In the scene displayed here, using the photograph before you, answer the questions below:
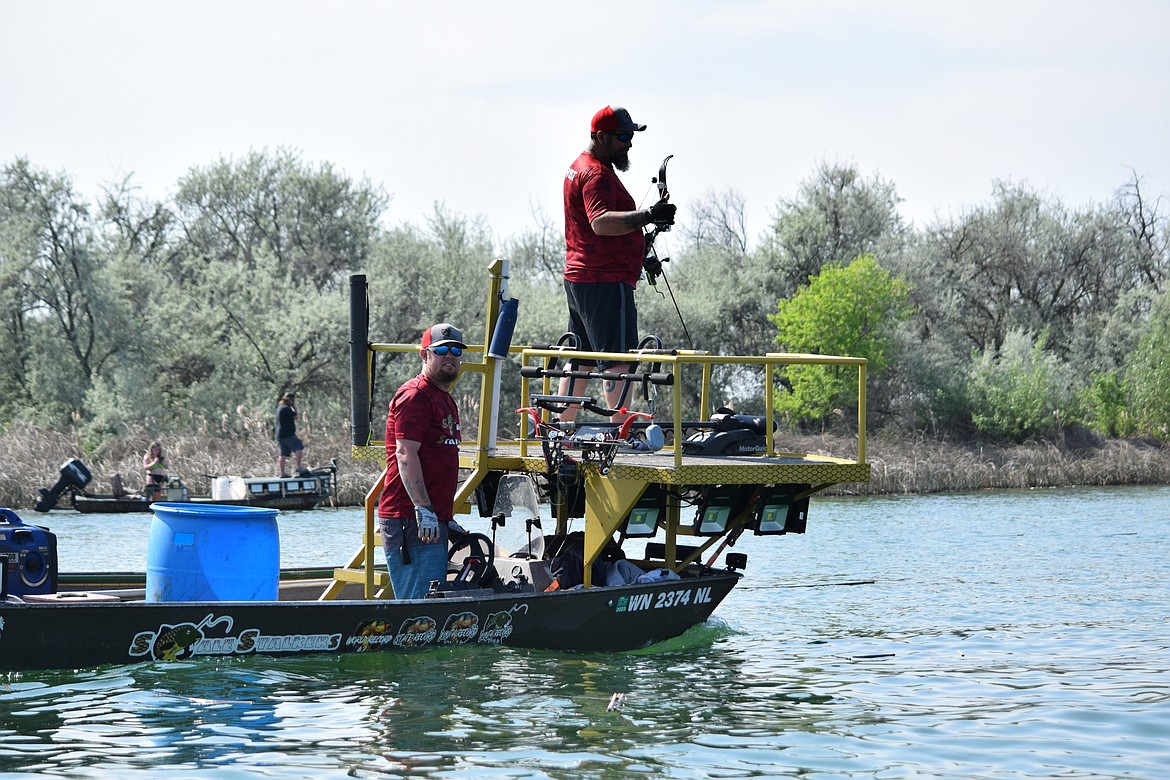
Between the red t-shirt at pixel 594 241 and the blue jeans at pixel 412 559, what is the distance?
2562 mm

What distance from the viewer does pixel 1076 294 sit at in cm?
5381

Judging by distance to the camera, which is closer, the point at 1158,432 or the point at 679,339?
the point at 1158,432

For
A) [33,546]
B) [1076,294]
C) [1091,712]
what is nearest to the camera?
[1091,712]

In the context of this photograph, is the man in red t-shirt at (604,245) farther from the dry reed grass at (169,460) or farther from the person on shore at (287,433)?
the dry reed grass at (169,460)

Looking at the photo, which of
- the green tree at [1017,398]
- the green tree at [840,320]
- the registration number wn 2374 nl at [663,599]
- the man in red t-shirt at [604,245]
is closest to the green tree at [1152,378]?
the green tree at [1017,398]

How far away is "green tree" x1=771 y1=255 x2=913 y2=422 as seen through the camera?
154 feet

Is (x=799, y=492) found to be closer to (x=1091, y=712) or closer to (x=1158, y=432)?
(x=1091, y=712)

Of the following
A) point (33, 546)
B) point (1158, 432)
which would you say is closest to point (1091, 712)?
point (33, 546)

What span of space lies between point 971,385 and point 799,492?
1445 inches

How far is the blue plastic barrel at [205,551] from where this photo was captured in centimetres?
960

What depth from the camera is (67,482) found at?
26.0 m

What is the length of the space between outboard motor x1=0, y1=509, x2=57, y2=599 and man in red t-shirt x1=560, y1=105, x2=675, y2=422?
4093 millimetres

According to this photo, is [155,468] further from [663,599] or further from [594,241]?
[663,599]

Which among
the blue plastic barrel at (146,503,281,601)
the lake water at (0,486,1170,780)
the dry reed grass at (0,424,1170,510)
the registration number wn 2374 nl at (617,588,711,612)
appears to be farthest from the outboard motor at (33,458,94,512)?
the registration number wn 2374 nl at (617,588,711,612)
